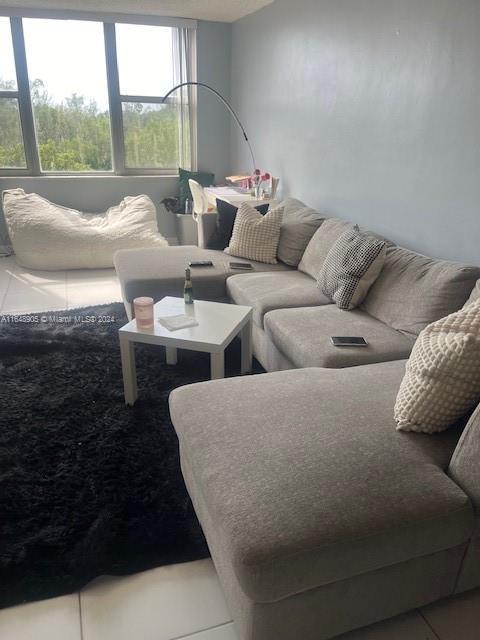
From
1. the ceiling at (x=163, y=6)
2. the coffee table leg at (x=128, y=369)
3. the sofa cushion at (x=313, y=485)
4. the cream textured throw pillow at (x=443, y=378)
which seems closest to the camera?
the sofa cushion at (x=313, y=485)

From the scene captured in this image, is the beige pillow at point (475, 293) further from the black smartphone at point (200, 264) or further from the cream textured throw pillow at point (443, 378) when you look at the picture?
the black smartphone at point (200, 264)

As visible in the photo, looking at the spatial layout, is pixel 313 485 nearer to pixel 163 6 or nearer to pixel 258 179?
pixel 258 179

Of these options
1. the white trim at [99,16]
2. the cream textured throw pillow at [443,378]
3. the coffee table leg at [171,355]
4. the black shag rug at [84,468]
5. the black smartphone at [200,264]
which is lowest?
the black shag rug at [84,468]

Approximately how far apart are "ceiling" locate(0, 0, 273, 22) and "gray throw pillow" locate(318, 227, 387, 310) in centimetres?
266

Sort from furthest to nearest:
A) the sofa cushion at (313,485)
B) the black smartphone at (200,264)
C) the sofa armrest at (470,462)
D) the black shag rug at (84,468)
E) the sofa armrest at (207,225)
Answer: the sofa armrest at (207,225) → the black smartphone at (200,264) → the black shag rug at (84,468) → the sofa armrest at (470,462) → the sofa cushion at (313,485)

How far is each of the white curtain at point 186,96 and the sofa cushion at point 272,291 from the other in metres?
2.75

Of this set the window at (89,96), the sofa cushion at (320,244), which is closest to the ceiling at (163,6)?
the window at (89,96)

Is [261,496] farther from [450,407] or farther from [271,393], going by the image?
[450,407]

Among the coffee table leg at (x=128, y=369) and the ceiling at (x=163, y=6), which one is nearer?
the coffee table leg at (x=128, y=369)

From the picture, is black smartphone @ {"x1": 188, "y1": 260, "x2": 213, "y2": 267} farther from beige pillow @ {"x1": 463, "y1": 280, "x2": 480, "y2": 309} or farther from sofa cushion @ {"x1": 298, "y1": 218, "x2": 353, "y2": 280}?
beige pillow @ {"x1": 463, "y1": 280, "x2": 480, "y2": 309}

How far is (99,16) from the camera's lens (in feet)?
14.9

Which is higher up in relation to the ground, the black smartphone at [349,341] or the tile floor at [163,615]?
the black smartphone at [349,341]

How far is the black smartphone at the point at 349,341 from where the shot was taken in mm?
2121

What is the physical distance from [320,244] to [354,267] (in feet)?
2.01
